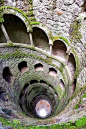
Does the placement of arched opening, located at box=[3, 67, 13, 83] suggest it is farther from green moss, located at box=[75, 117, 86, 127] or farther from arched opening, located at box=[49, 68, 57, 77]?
green moss, located at box=[75, 117, 86, 127]

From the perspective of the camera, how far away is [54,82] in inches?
480

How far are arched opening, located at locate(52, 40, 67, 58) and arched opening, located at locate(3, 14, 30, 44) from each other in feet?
8.82

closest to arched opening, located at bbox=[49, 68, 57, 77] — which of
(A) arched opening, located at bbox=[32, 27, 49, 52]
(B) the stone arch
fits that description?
(A) arched opening, located at bbox=[32, 27, 49, 52]

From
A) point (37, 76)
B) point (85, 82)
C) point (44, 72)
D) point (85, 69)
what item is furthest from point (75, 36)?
point (37, 76)

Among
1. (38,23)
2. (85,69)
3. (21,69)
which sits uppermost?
(38,23)

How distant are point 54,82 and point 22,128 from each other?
8169mm

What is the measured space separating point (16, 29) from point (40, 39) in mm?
2377

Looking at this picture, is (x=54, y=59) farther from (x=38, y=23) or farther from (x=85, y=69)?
(x=85, y=69)

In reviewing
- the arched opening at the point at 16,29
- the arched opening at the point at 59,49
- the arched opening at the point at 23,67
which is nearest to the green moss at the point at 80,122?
the arched opening at the point at 59,49

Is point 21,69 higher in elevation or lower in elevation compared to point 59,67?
higher

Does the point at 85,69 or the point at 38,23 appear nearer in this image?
the point at 85,69

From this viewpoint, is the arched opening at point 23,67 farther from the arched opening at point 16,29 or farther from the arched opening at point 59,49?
the arched opening at point 59,49

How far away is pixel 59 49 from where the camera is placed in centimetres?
1034

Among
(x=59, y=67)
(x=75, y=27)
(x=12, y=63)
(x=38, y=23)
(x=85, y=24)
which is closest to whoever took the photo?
(x=85, y=24)
